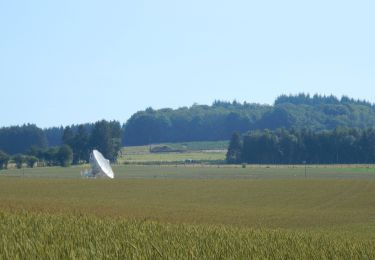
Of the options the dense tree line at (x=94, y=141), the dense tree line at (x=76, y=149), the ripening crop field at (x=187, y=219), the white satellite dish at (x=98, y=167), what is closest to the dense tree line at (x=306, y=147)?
the dense tree line at (x=94, y=141)

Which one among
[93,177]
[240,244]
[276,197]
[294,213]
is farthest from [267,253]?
[93,177]

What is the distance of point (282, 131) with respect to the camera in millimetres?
195125

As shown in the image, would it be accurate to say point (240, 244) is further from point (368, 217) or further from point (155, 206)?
point (155, 206)

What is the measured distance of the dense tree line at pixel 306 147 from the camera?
17740 cm

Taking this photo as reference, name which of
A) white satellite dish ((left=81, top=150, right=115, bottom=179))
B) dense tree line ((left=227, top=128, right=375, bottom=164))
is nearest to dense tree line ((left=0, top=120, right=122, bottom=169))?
dense tree line ((left=227, top=128, right=375, bottom=164))

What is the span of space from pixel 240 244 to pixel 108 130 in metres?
167

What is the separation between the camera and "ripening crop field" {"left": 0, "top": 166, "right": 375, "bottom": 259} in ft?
63.1

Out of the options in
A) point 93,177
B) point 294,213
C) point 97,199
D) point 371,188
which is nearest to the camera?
point 294,213

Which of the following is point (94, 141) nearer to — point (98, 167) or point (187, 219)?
point (98, 167)

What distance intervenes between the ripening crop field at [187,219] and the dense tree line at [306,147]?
93498mm

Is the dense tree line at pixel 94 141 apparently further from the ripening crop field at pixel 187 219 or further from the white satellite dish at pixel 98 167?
the ripening crop field at pixel 187 219

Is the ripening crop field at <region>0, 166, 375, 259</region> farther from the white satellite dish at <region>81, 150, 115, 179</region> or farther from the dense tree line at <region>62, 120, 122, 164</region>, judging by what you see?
the dense tree line at <region>62, 120, 122, 164</region>

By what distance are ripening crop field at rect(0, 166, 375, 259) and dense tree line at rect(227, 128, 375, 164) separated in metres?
93.5

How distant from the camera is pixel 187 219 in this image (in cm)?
4612
